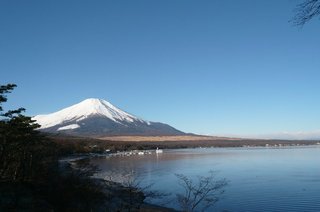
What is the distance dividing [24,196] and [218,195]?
13.0 meters

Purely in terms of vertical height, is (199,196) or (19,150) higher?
(19,150)

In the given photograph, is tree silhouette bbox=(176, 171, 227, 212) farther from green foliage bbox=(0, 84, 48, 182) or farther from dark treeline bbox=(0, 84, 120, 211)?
green foliage bbox=(0, 84, 48, 182)

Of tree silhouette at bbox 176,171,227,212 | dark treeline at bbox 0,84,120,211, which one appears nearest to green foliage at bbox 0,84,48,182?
dark treeline at bbox 0,84,120,211

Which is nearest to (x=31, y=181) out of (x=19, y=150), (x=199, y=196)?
(x=19, y=150)

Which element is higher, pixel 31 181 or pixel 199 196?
pixel 31 181

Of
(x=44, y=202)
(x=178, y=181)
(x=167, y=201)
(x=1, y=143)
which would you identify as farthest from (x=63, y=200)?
(x=178, y=181)

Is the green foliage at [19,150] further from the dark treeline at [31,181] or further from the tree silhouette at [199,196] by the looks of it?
the tree silhouette at [199,196]

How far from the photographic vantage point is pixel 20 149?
13812 mm

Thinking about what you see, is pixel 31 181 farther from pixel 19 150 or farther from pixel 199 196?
pixel 199 196

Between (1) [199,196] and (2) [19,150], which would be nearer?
(2) [19,150]

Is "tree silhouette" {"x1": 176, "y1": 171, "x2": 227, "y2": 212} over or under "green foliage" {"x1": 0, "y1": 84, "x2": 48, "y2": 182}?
under

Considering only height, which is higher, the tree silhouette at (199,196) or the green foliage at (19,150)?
the green foliage at (19,150)

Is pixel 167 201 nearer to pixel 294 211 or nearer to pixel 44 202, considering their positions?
pixel 294 211

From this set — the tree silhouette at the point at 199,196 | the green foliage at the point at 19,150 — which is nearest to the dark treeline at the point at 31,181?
the green foliage at the point at 19,150
